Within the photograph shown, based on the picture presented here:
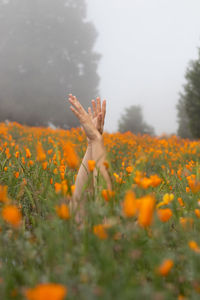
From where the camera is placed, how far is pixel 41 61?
2311 centimetres

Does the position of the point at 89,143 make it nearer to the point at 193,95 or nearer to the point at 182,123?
the point at 193,95

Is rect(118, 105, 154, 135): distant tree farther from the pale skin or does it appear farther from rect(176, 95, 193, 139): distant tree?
the pale skin

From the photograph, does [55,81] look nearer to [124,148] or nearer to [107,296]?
[124,148]

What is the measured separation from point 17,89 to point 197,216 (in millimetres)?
23134

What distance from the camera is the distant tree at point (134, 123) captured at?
26.1 metres

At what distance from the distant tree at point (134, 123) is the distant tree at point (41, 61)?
4292 mm

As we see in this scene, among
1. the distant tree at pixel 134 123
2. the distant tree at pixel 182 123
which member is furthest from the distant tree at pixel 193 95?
the distant tree at pixel 134 123

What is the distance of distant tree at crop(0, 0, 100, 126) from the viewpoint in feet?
73.2

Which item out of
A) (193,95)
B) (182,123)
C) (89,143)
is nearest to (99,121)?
(89,143)

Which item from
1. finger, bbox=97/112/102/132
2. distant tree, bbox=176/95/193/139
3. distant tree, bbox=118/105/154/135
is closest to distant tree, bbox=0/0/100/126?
distant tree, bbox=118/105/154/135

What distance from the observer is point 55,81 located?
77.0 feet

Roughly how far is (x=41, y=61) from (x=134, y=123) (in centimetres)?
1074

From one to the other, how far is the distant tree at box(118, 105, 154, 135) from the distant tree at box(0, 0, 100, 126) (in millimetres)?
4292

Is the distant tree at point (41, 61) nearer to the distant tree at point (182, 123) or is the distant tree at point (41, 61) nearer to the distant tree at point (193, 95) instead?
the distant tree at point (182, 123)
